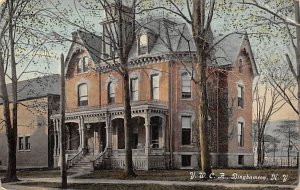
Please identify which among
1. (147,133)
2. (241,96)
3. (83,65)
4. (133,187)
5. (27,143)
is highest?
(83,65)

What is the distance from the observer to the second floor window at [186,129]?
14.0 feet

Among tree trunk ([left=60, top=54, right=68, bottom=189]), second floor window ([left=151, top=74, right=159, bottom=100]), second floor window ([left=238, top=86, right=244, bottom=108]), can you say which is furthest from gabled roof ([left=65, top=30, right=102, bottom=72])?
second floor window ([left=238, top=86, right=244, bottom=108])

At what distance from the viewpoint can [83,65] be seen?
15.7 ft

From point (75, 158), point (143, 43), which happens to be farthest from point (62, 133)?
point (143, 43)

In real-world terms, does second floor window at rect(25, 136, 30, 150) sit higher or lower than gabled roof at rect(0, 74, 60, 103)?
lower

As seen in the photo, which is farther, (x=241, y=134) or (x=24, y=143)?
(x=24, y=143)

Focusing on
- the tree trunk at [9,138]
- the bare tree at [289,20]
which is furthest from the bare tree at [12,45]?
the bare tree at [289,20]

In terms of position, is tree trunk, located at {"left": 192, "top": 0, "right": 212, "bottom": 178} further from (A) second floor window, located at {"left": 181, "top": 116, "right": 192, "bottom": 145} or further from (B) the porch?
(B) the porch

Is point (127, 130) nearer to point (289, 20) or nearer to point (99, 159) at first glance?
point (99, 159)

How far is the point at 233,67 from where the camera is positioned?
164 inches

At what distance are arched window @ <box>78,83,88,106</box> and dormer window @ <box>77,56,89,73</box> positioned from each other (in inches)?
5.7

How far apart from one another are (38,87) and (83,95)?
79 centimetres

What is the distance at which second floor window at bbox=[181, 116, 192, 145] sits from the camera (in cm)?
428

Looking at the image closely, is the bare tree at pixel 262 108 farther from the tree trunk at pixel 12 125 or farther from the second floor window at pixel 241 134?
the tree trunk at pixel 12 125
